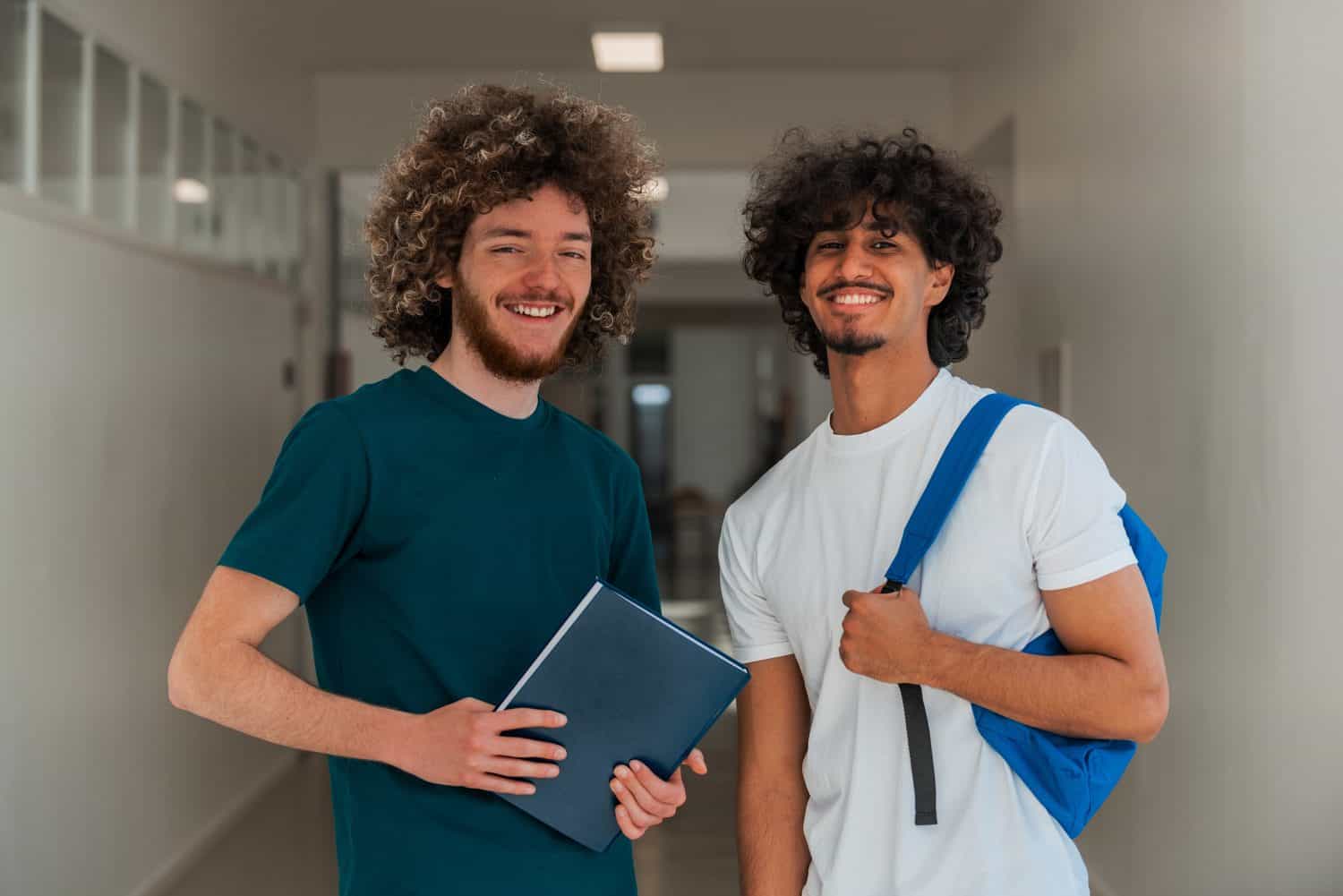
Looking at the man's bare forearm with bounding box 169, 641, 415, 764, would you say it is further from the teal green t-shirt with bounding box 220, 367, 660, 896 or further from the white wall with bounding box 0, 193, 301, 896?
the white wall with bounding box 0, 193, 301, 896

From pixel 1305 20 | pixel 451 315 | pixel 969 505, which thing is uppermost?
pixel 1305 20

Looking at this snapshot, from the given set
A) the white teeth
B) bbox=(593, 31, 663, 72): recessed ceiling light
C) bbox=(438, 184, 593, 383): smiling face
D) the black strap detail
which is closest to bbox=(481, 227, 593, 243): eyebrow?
bbox=(438, 184, 593, 383): smiling face

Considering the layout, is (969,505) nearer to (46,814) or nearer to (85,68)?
(46,814)

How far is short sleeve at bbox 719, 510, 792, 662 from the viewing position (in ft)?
5.61

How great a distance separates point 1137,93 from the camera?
3.48 meters

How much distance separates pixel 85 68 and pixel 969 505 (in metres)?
3.21

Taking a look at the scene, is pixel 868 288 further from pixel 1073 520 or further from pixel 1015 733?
pixel 1015 733

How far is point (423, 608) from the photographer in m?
1.48

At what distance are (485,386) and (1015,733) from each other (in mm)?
785

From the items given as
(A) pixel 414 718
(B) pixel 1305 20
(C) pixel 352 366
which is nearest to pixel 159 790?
(C) pixel 352 366

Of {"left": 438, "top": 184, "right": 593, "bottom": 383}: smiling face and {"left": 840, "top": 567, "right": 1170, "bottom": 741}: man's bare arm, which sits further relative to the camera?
{"left": 438, "top": 184, "right": 593, "bottom": 383}: smiling face

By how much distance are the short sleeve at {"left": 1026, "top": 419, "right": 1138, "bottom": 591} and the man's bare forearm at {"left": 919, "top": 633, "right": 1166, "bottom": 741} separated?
98 mm

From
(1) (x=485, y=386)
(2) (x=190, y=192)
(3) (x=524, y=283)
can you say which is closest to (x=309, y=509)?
(1) (x=485, y=386)

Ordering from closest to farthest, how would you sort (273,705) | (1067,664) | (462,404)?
1. (273,705)
2. (1067,664)
3. (462,404)
